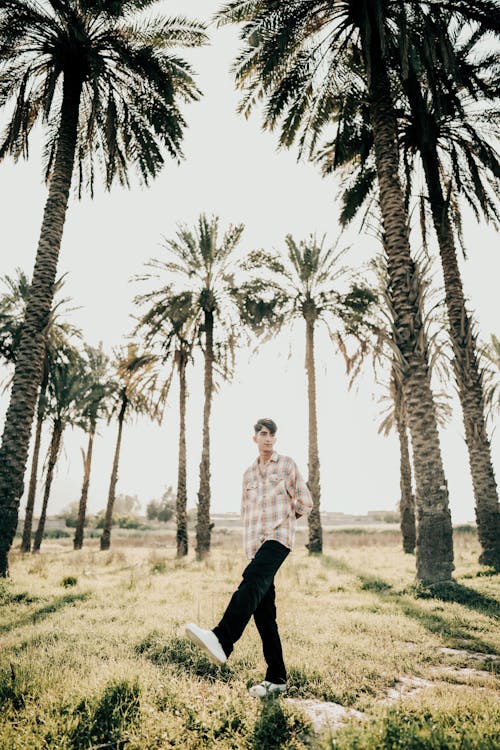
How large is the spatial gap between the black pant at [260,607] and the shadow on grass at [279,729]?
37 centimetres

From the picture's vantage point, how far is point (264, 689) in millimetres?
3324

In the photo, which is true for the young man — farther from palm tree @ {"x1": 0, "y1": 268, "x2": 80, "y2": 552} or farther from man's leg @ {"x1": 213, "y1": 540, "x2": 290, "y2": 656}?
palm tree @ {"x1": 0, "y1": 268, "x2": 80, "y2": 552}

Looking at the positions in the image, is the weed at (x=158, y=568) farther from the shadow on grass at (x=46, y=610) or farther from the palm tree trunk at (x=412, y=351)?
the palm tree trunk at (x=412, y=351)

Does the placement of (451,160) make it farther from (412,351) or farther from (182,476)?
(182,476)

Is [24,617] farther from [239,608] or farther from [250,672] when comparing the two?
[239,608]

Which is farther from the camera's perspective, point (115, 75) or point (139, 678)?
point (115, 75)

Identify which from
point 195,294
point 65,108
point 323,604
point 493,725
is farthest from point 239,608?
point 195,294

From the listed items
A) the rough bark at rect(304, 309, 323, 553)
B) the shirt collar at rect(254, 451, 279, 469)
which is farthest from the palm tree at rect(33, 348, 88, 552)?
the shirt collar at rect(254, 451, 279, 469)

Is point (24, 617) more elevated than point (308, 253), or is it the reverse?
point (308, 253)

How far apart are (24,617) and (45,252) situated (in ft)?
23.7

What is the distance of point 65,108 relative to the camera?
36.1 feet

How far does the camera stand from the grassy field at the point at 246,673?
267 centimetres

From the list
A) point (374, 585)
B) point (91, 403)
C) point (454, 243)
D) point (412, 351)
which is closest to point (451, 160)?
point (454, 243)

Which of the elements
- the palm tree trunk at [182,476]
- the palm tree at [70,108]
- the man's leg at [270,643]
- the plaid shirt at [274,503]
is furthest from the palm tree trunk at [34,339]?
the palm tree trunk at [182,476]
